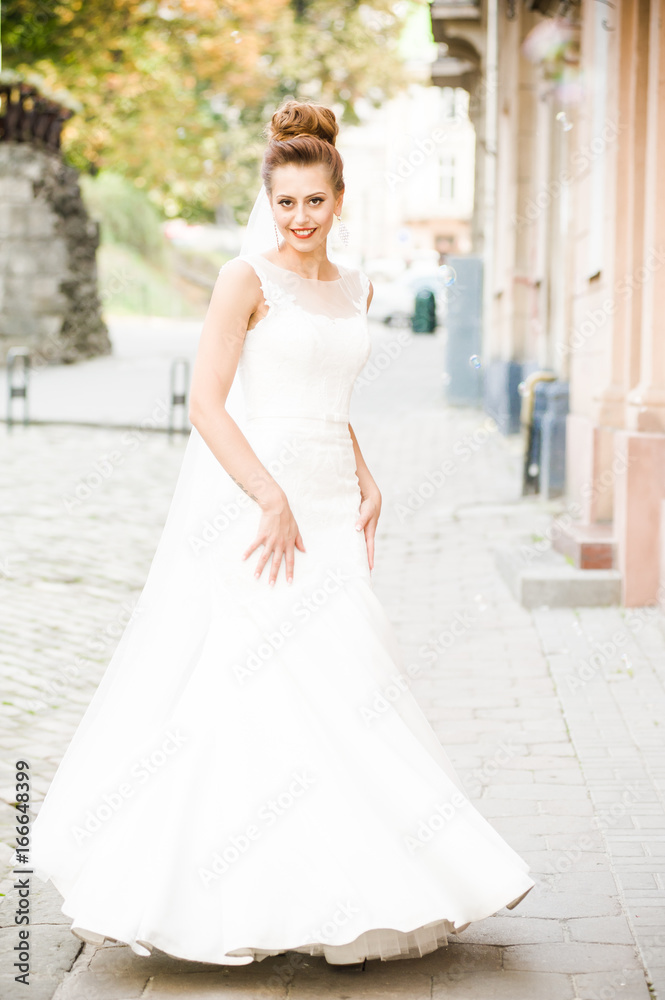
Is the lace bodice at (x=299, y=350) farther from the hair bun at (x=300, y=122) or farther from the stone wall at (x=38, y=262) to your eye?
the stone wall at (x=38, y=262)

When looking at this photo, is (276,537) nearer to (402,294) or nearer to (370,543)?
(370,543)

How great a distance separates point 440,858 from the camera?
3.02 metres

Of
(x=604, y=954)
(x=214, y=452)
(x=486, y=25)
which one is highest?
(x=486, y=25)

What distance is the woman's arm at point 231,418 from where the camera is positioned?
3119mm

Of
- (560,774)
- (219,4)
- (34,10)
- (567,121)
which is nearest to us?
(560,774)

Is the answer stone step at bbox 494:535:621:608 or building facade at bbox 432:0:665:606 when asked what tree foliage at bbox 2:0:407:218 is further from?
stone step at bbox 494:535:621:608

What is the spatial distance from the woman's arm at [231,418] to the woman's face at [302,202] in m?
0.16

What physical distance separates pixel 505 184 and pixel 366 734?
49.6 ft

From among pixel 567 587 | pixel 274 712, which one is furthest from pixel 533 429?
pixel 274 712

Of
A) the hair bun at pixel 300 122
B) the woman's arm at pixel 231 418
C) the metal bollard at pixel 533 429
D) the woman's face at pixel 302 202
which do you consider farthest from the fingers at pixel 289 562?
the metal bollard at pixel 533 429

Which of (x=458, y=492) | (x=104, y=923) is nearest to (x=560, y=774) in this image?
(x=104, y=923)

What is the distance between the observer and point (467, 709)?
555 cm

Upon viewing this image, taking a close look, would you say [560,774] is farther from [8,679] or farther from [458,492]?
[458,492]

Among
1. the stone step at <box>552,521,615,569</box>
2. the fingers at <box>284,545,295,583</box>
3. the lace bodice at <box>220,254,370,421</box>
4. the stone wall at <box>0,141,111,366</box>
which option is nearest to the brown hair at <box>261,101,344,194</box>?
the lace bodice at <box>220,254,370,421</box>
